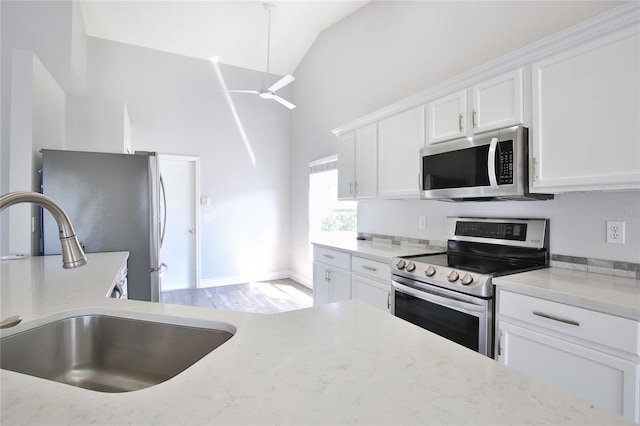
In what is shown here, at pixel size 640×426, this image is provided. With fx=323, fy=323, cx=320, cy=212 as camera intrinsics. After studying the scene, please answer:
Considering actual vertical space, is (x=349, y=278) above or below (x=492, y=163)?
below

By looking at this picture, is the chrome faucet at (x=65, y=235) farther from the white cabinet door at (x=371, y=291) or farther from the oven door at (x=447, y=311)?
the white cabinet door at (x=371, y=291)

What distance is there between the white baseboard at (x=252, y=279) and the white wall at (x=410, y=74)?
5.0 inches

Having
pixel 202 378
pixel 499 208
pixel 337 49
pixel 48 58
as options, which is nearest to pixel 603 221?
pixel 499 208

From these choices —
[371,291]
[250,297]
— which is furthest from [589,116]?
[250,297]

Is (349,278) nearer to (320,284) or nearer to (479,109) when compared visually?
(320,284)

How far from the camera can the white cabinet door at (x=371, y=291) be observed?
8.21 ft

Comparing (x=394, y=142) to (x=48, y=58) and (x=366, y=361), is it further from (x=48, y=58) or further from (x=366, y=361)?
(x=48, y=58)

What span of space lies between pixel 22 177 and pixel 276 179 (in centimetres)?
358

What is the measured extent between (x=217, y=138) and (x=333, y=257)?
3086mm

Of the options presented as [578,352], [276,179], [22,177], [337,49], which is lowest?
[578,352]

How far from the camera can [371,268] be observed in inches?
105

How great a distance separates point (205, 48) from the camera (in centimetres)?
484

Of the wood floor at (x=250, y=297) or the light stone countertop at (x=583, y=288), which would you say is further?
the wood floor at (x=250, y=297)

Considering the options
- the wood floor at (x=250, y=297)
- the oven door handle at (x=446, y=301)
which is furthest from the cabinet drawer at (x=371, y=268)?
the wood floor at (x=250, y=297)
